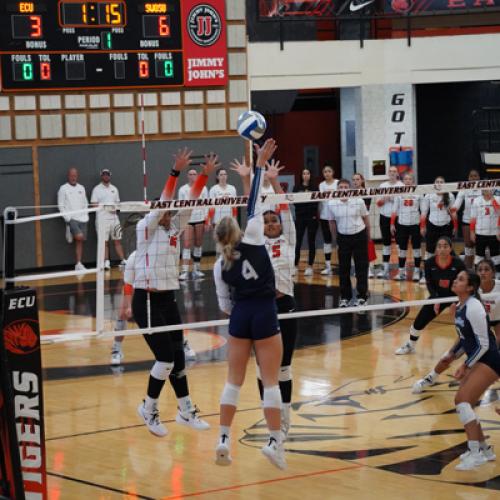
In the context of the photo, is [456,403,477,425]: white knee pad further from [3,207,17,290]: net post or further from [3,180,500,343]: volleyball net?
[3,207,17,290]: net post

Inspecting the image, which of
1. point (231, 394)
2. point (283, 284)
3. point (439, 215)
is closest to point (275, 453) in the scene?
point (231, 394)

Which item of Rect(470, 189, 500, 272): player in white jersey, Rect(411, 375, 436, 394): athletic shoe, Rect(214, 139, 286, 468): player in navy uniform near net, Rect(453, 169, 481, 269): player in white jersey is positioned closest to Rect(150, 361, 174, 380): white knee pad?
Rect(214, 139, 286, 468): player in navy uniform near net

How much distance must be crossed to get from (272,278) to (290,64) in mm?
16578

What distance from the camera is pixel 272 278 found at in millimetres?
8688

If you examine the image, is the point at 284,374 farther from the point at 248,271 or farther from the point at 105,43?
the point at 105,43

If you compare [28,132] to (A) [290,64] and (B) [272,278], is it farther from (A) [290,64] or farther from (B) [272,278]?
(B) [272,278]

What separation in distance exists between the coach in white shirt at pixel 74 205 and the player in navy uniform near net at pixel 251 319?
1400 centimetres

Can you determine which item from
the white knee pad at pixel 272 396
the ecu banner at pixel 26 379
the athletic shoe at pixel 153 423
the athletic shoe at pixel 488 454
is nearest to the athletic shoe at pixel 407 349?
the athletic shoe at pixel 153 423

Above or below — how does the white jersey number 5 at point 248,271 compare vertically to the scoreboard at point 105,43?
below

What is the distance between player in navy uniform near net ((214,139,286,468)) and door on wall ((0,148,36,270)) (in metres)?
14.3

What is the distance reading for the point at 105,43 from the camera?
71.5 ft

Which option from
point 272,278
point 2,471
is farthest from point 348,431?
point 2,471

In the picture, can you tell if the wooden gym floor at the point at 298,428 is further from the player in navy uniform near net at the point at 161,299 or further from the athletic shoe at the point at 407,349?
the player in navy uniform near net at the point at 161,299

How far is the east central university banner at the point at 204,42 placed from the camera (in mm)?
22578
